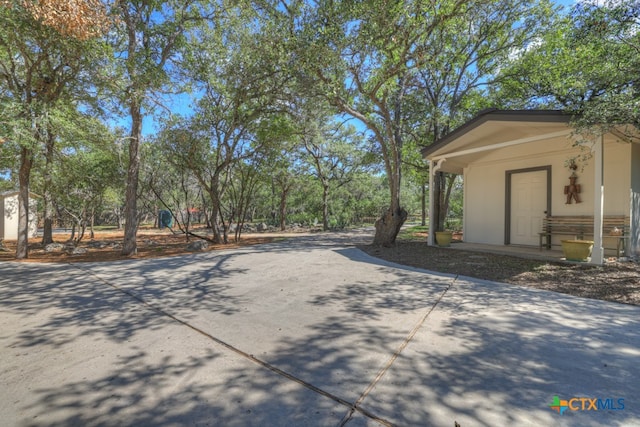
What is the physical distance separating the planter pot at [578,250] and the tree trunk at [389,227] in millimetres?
3849

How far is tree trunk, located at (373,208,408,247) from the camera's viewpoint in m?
8.69

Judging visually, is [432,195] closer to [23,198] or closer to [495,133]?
[495,133]

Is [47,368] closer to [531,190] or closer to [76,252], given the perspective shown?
[76,252]

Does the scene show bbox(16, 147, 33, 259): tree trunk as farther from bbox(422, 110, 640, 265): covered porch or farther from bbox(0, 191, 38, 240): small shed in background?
bbox(422, 110, 640, 265): covered porch

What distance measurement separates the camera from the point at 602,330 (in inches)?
115

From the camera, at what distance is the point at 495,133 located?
7629mm

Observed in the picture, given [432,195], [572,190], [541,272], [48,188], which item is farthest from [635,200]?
[48,188]

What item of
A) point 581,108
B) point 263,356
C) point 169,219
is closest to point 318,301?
point 263,356

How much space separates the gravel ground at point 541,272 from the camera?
4.31 metres

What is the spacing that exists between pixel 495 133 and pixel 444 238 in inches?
123

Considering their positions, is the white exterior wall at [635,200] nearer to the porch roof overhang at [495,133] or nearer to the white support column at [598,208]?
the porch roof overhang at [495,133]

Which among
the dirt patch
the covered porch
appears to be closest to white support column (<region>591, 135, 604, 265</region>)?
the covered porch

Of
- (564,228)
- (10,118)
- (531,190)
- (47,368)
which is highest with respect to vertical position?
(10,118)

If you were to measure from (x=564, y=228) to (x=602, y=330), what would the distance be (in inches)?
228
